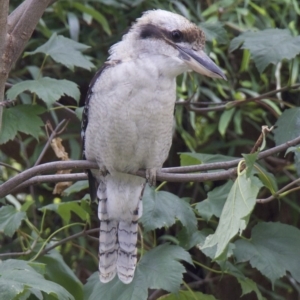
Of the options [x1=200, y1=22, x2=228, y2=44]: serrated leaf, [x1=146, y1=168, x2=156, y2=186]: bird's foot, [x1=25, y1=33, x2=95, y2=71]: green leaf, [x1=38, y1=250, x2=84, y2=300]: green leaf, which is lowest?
[x1=38, y1=250, x2=84, y2=300]: green leaf

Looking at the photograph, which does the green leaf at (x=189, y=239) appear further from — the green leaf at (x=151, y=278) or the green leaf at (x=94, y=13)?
the green leaf at (x=94, y=13)

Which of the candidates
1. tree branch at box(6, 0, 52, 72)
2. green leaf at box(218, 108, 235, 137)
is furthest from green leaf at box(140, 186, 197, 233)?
green leaf at box(218, 108, 235, 137)

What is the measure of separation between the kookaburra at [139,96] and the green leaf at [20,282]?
319 millimetres

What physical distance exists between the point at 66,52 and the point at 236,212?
3.11ft

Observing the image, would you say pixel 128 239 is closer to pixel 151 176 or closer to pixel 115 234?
pixel 115 234

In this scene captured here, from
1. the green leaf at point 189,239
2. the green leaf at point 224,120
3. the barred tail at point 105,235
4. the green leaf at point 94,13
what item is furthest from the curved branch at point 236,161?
the green leaf at point 94,13

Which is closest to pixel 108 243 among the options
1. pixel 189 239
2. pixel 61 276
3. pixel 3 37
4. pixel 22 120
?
pixel 61 276

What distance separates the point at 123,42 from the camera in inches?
73.3

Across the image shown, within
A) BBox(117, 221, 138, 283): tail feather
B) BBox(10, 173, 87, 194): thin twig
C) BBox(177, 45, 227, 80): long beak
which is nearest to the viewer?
BBox(10, 173, 87, 194): thin twig

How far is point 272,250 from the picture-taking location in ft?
5.99

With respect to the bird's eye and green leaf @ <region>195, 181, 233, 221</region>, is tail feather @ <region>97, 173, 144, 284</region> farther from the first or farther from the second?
the bird's eye

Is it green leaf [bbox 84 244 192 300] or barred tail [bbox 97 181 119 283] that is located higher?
green leaf [bbox 84 244 192 300]

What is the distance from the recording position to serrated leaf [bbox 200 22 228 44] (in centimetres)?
216

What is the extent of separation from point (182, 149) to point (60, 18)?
691 millimetres
